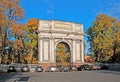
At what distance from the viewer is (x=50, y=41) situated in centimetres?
5822

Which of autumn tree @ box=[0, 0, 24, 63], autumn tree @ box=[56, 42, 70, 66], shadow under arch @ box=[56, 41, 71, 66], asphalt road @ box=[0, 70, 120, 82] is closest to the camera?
asphalt road @ box=[0, 70, 120, 82]

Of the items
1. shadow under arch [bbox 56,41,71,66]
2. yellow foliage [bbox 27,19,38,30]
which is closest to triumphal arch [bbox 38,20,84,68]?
shadow under arch [bbox 56,41,71,66]

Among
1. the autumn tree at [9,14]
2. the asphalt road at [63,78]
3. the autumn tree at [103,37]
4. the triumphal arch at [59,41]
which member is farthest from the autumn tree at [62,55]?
the asphalt road at [63,78]

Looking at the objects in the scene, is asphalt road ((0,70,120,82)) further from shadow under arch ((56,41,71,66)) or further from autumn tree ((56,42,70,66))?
autumn tree ((56,42,70,66))

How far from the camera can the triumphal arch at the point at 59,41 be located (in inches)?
2261

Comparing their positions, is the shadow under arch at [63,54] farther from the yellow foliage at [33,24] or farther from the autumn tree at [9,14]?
the autumn tree at [9,14]

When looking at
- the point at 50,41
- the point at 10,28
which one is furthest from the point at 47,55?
the point at 10,28

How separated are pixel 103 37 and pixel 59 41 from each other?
11.5 meters

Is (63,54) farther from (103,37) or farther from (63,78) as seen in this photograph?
(63,78)

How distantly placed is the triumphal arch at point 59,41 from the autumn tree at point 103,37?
463 cm

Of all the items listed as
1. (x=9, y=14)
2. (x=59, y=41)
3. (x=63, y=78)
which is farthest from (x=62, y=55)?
(x=63, y=78)

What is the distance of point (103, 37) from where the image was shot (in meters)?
63.8

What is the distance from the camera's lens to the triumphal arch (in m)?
57.4

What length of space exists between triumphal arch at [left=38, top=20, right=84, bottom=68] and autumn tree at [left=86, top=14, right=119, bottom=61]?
4.63 m
